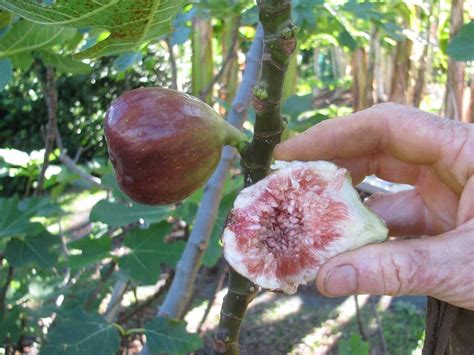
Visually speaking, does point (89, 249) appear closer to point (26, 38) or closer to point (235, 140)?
point (26, 38)

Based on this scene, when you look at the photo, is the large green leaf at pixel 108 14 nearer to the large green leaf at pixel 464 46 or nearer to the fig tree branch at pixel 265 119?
the fig tree branch at pixel 265 119

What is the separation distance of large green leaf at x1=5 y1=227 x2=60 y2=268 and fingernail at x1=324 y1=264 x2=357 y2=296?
0.93 m

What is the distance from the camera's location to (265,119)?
71 centimetres

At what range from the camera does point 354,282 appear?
0.74m

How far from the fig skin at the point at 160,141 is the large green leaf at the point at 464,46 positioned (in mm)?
533

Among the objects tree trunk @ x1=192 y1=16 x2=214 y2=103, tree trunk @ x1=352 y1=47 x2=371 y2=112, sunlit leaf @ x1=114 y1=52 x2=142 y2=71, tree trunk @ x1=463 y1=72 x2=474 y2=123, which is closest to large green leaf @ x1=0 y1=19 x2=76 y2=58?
sunlit leaf @ x1=114 y1=52 x2=142 y2=71

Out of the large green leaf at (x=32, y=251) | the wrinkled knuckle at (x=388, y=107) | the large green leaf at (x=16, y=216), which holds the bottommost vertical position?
the large green leaf at (x=32, y=251)

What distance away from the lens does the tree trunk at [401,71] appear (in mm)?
3678

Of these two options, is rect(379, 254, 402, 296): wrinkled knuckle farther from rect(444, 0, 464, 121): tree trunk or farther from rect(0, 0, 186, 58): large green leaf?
rect(444, 0, 464, 121): tree trunk

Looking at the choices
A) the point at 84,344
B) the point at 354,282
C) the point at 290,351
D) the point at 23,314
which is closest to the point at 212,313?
the point at 290,351

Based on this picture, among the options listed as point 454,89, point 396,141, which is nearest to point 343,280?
point 396,141

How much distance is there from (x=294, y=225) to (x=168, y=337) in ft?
1.54

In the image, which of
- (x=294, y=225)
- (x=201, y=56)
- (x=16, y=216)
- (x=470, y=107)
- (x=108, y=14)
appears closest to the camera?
(x=108, y=14)

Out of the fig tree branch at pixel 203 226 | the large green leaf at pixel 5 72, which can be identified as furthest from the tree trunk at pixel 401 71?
the large green leaf at pixel 5 72
